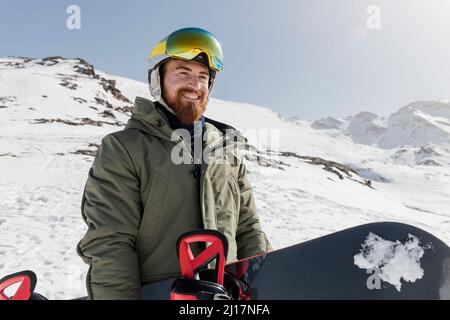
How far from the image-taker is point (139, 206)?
6.88ft

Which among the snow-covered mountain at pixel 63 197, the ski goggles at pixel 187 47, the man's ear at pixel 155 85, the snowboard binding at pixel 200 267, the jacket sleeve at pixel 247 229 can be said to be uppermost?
the ski goggles at pixel 187 47

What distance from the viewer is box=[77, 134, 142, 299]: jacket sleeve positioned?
74.0 inches

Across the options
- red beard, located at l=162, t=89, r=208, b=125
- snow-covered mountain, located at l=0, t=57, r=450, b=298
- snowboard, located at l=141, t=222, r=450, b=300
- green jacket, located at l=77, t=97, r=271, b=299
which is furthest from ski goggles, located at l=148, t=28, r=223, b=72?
snow-covered mountain, located at l=0, t=57, r=450, b=298

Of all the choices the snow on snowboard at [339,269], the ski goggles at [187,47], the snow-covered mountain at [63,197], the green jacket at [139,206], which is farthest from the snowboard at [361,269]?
the snow-covered mountain at [63,197]

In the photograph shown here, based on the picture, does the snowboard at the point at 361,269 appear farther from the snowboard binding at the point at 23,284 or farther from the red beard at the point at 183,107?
the red beard at the point at 183,107

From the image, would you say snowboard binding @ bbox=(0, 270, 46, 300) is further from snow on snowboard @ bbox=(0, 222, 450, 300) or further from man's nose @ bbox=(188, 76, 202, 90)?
man's nose @ bbox=(188, 76, 202, 90)

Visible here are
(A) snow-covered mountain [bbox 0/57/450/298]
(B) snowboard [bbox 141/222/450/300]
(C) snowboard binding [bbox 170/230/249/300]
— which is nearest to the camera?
(C) snowboard binding [bbox 170/230/249/300]

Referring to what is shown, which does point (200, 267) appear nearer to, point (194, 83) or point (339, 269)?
point (339, 269)

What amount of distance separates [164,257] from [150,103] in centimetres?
104

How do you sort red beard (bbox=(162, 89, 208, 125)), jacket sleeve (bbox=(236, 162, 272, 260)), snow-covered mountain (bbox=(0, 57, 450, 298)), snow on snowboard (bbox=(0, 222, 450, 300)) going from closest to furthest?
snow on snowboard (bbox=(0, 222, 450, 300)) → red beard (bbox=(162, 89, 208, 125)) → jacket sleeve (bbox=(236, 162, 272, 260)) → snow-covered mountain (bbox=(0, 57, 450, 298))

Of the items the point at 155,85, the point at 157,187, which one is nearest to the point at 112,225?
the point at 157,187

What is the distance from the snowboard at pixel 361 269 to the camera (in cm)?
178

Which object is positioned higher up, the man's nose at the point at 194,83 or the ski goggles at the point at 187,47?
the ski goggles at the point at 187,47

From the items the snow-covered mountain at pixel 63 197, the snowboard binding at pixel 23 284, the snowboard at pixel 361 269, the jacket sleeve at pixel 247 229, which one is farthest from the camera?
the snow-covered mountain at pixel 63 197
